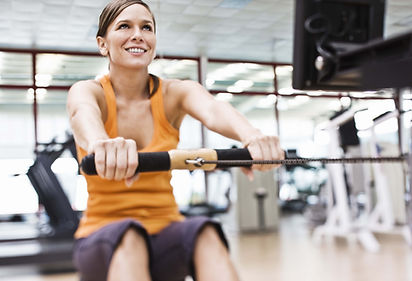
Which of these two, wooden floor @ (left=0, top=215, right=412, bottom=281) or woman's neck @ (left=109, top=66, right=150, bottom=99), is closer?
woman's neck @ (left=109, top=66, right=150, bottom=99)

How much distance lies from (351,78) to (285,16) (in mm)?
3809

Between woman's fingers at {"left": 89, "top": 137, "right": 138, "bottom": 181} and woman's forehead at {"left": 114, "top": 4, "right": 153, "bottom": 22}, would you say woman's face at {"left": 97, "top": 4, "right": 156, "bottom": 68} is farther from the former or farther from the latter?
woman's fingers at {"left": 89, "top": 137, "right": 138, "bottom": 181}

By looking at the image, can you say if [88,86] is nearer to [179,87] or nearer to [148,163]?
[179,87]

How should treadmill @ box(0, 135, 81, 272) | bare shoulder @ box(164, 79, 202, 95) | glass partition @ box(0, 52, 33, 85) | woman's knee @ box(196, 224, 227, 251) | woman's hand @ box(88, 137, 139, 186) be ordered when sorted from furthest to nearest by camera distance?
glass partition @ box(0, 52, 33, 85), treadmill @ box(0, 135, 81, 272), bare shoulder @ box(164, 79, 202, 95), woman's knee @ box(196, 224, 227, 251), woman's hand @ box(88, 137, 139, 186)

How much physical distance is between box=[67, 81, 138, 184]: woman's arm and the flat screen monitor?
40cm

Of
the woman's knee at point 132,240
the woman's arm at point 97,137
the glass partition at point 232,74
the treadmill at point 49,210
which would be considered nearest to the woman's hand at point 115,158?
the woman's arm at point 97,137

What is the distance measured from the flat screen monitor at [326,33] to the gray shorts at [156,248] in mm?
397

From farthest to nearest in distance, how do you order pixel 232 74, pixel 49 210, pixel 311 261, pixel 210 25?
pixel 49 210
pixel 210 25
pixel 311 261
pixel 232 74

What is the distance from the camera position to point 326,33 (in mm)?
969

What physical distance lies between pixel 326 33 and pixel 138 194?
58 cm

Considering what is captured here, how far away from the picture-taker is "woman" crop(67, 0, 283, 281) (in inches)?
40.3

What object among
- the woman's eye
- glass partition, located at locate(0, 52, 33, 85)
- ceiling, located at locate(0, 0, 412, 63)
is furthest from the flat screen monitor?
glass partition, located at locate(0, 52, 33, 85)

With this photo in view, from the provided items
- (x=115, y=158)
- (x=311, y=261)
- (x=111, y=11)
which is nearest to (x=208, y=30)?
(x=311, y=261)

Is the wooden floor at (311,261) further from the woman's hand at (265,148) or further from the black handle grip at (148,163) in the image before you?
the black handle grip at (148,163)
